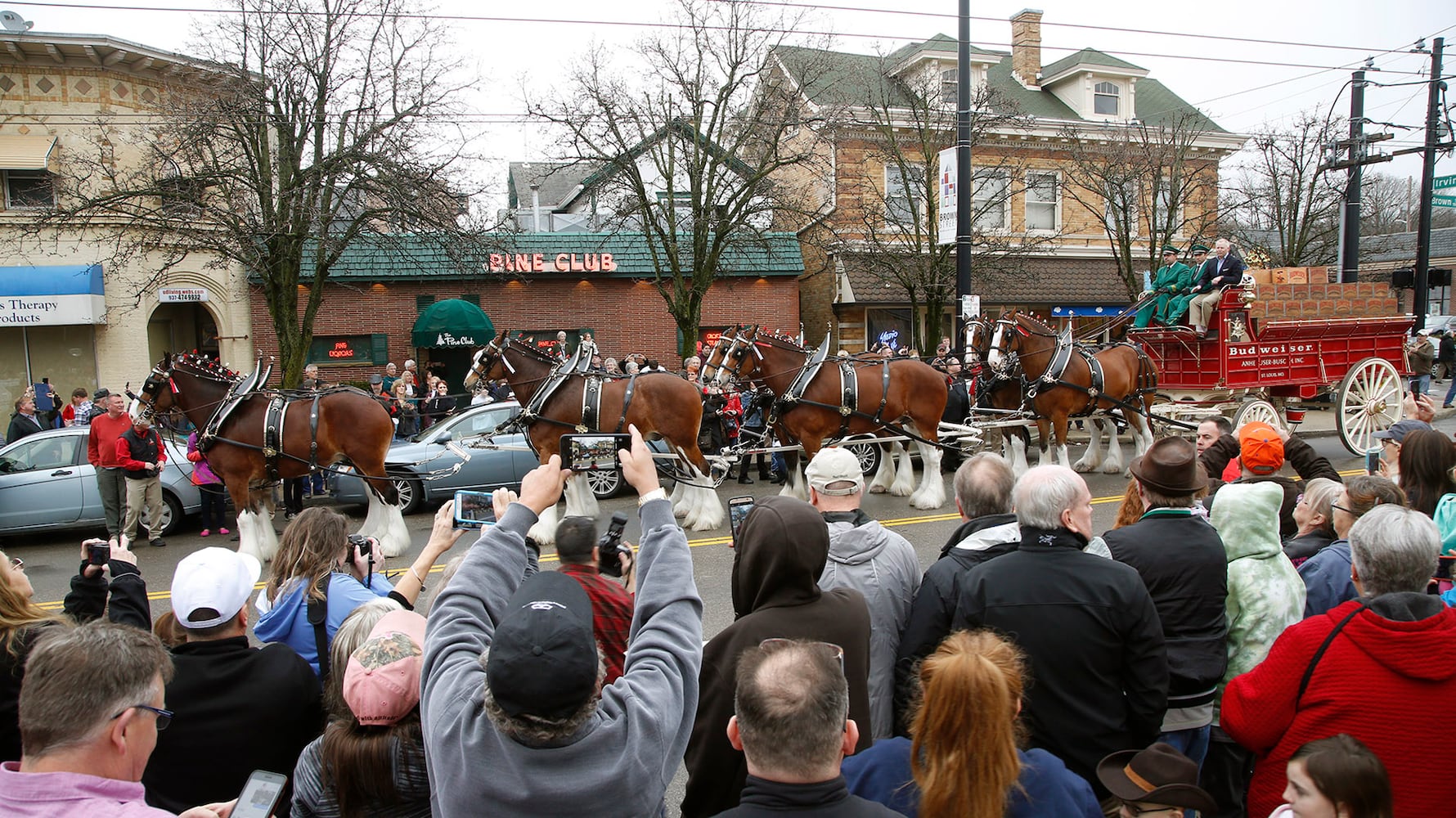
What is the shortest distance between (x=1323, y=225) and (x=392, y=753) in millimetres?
35129

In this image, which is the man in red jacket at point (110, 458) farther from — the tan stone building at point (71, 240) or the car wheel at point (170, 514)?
the tan stone building at point (71, 240)

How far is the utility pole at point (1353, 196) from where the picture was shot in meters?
17.0

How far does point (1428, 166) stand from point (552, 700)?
2272cm

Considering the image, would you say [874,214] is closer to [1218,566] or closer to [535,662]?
[1218,566]

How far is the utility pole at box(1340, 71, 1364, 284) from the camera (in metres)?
17.0

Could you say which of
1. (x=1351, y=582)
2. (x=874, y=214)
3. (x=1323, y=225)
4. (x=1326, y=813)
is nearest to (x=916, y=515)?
(x=1351, y=582)

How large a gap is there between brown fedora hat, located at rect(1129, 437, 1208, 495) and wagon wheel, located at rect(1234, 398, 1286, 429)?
10.4m

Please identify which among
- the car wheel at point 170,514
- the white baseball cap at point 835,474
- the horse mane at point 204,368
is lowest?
the car wheel at point 170,514

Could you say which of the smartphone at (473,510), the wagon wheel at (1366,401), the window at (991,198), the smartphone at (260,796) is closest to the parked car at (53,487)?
the smartphone at (473,510)

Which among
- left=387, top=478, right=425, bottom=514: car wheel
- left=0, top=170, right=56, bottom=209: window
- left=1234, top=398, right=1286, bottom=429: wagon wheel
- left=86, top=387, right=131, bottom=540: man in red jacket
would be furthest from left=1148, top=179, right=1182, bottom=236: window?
left=0, top=170, right=56, bottom=209: window

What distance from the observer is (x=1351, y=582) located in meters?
3.67

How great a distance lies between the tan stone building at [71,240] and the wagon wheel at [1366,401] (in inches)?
824

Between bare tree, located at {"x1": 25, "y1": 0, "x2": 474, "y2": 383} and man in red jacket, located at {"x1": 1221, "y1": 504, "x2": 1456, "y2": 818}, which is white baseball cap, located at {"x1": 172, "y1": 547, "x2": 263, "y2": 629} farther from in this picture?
bare tree, located at {"x1": 25, "y1": 0, "x2": 474, "y2": 383}

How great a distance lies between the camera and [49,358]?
19.2 metres
